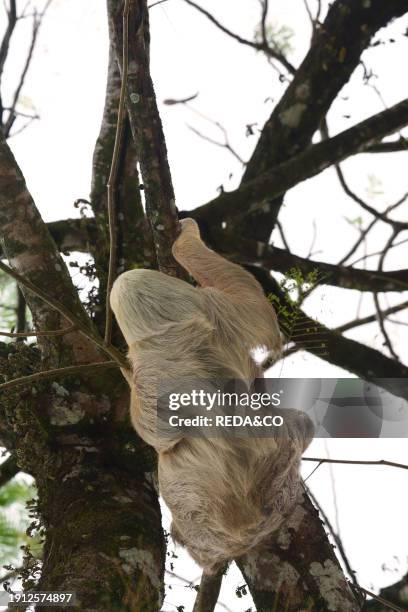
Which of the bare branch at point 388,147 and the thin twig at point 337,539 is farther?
the bare branch at point 388,147

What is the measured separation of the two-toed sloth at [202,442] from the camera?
338 cm

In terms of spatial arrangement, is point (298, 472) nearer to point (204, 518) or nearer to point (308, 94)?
point (204, 518)

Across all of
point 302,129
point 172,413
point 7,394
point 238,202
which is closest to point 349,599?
point 172,413

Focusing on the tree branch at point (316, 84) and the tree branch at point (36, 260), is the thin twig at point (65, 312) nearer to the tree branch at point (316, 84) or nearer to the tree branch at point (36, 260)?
the tree branch at point (36, 260)

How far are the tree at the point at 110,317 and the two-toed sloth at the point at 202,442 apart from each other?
0.49 ft

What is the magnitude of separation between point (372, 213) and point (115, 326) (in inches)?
82.0

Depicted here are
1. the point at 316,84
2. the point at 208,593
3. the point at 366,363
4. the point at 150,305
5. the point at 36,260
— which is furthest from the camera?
the point at 316,84

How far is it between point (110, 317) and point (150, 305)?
0.28 m

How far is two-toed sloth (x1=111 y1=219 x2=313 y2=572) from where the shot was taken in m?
3.38

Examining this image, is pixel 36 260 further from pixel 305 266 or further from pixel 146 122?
pixel 305 266

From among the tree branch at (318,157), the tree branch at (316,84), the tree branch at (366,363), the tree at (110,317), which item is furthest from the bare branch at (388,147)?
the tree branch at (366,363)

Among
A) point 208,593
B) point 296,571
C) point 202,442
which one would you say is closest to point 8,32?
point 202,442

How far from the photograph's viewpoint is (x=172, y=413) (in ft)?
11.0

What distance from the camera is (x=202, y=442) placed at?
3342 millimetres
